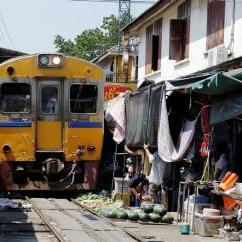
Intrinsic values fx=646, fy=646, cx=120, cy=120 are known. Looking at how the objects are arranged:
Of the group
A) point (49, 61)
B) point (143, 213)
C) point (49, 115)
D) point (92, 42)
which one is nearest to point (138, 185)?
point (143, 213)

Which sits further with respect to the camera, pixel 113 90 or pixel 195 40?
pixel 113 90

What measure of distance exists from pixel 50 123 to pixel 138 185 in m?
2.51

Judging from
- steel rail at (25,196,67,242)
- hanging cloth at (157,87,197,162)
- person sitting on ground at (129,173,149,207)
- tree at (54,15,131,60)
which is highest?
tree at (54,15,131,60)

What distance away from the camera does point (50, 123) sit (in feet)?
46.6

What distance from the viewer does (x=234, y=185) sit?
938 cm

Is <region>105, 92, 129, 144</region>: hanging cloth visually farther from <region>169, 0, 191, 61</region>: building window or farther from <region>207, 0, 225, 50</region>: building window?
<region>207, 0, 225, 50</region>: building window

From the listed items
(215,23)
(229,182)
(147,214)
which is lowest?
(147,214)

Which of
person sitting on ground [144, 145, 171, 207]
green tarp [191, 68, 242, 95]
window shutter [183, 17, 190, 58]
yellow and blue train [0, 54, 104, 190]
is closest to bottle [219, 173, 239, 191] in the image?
green tarp [191, 68, 242, 95]

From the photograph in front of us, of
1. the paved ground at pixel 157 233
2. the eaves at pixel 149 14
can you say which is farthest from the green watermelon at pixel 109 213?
the eaves at pixel 149 14

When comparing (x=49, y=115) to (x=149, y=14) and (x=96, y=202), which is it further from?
(x=149, y=14)

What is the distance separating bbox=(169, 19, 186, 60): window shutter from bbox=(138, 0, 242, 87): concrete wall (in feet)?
0.85

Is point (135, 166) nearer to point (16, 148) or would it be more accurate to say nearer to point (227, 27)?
point (16, 148)

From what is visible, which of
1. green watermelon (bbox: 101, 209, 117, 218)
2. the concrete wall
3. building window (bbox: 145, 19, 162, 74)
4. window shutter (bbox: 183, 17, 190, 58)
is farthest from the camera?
building window (bbox: 145, 19, 162, 74)

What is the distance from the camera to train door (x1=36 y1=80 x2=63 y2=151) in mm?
14172
